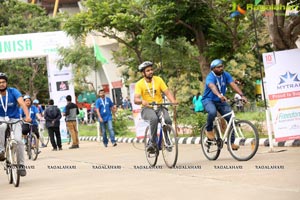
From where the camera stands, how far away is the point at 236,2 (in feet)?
59.7

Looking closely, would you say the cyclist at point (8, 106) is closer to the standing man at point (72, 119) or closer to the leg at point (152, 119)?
the leg at point (152, 119)

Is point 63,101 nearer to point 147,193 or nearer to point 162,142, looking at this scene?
point 162,142

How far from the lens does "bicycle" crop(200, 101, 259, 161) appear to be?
37.2 ft

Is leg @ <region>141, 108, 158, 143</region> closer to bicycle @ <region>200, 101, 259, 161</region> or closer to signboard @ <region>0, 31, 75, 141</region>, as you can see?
bicycle @ <region>200, 101, 259, 161</region>

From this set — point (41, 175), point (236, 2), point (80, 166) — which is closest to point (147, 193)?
point (41, 175)

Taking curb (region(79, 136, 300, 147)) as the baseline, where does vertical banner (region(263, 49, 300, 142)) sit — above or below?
above

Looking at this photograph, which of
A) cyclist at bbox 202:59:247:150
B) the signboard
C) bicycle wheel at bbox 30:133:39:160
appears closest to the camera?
cyclist at bbox 202:59:247:150

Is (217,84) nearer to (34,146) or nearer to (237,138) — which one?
(237,138)

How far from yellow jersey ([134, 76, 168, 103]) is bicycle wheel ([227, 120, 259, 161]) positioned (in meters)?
1.42

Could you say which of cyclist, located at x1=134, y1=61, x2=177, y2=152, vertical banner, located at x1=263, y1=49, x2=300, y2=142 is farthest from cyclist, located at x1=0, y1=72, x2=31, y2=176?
vertical banner, located at x1=263, y1=49, x2=300, y2=142

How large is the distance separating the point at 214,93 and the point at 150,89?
1110 mm

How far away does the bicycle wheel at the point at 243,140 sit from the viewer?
11.4 metres

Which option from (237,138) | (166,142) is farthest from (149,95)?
(237,138)

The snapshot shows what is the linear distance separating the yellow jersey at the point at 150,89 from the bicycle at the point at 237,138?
1099 millimetres
